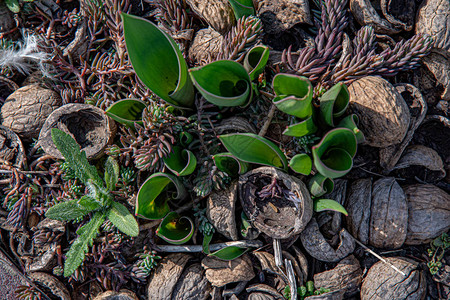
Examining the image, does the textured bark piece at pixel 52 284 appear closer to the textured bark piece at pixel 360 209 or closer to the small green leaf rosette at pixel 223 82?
the small green leaf rosette at pixel 223 82

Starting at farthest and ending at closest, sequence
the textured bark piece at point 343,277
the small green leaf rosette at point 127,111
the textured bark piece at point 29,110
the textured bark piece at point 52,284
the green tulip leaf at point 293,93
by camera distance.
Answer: the textured bark piece at point 29,110 → the textured bark piece at point 52,284 → the textured bark piece at point 343,277 → the small green leaf rosette at point 127,111 → the green tulip leaf at point 293,93

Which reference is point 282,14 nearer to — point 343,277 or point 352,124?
point 352,124

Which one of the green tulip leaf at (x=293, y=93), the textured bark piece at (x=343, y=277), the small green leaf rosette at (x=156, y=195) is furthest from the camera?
the textured bark piece at (x=343, y=277)

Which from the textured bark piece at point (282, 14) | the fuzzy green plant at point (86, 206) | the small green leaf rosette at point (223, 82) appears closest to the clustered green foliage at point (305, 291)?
the fuzzy green plant at point (86, 206)

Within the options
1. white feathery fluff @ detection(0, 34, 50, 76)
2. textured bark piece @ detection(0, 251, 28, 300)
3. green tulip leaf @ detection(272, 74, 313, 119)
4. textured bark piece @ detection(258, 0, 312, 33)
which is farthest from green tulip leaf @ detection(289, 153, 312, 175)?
textured bark piece @ detection(0, 251, 28, 300)

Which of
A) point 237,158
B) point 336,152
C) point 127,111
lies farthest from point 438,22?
point 127,111

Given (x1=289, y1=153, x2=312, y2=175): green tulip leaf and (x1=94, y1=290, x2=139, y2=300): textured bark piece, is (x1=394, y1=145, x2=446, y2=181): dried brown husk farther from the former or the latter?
(x1=94, y1=290, x2=139, y2=300): textured bark piece
